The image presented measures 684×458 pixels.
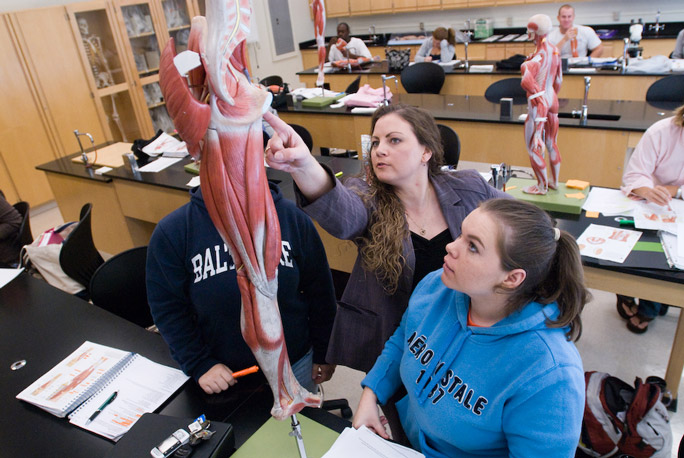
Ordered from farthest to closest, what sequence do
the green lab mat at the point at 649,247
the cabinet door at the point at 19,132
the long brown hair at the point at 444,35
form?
1. the long brown hair at the point at 444,35
2. the cabinet door at the point at 19,132
3. the green lab mat at the point at 649,247

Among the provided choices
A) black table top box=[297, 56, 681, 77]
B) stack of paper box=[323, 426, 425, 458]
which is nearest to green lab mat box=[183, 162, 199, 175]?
stack of paper box=[323, 426, 425, 458]

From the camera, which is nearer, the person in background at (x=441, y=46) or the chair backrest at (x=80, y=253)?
the chair backrest at (x=80, y=253)

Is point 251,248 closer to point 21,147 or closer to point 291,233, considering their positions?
point 291,233

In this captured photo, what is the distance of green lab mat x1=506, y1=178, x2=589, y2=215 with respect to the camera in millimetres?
2091

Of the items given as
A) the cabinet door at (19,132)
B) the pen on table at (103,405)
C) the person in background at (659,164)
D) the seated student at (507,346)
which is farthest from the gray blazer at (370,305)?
the cabinet door at (19,132)

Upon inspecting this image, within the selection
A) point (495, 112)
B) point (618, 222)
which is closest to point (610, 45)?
point (495, 112)

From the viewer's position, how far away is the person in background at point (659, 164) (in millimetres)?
2057

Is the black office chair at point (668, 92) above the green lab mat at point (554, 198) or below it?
above

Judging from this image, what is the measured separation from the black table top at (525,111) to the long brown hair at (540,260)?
95.5 inches

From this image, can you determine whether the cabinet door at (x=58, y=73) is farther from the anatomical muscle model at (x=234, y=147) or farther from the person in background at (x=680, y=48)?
the person in background at (x=680, y=48)

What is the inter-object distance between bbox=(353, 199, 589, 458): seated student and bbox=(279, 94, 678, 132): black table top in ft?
8.08

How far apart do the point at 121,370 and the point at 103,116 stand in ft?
14.3

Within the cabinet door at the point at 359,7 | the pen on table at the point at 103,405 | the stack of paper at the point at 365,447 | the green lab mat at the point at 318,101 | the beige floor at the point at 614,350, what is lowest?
the beige floor at the point at 614,350

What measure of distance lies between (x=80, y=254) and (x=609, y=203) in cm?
265
